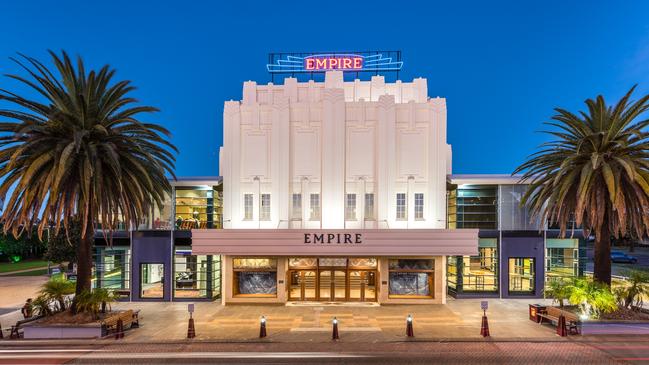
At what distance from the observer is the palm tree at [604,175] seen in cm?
1894

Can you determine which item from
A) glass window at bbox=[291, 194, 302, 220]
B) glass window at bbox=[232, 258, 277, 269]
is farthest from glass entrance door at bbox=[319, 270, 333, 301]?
glass window at bbox=[291, 194, 302, 220]

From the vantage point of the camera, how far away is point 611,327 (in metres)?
18.5

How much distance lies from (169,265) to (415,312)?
1640cm

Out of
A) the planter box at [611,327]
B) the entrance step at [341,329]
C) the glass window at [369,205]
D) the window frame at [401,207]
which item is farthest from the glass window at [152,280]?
the planter box at [611,327]

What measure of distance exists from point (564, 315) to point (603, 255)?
4.43m

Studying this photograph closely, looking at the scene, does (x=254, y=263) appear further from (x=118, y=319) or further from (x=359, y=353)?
(x=359, y=353)

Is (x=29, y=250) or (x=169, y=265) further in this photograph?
(x=29, y=250)

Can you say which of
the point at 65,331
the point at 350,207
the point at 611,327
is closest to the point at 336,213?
the point at 350,207

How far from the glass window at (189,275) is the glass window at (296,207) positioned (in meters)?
6.61

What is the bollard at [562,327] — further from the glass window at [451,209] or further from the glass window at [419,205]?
the glass window at [451,209]

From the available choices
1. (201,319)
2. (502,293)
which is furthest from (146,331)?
(502,293)

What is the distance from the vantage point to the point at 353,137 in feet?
86.9

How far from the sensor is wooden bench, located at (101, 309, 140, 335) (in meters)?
18.7

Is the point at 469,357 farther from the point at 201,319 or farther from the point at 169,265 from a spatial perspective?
the point at 169,265
